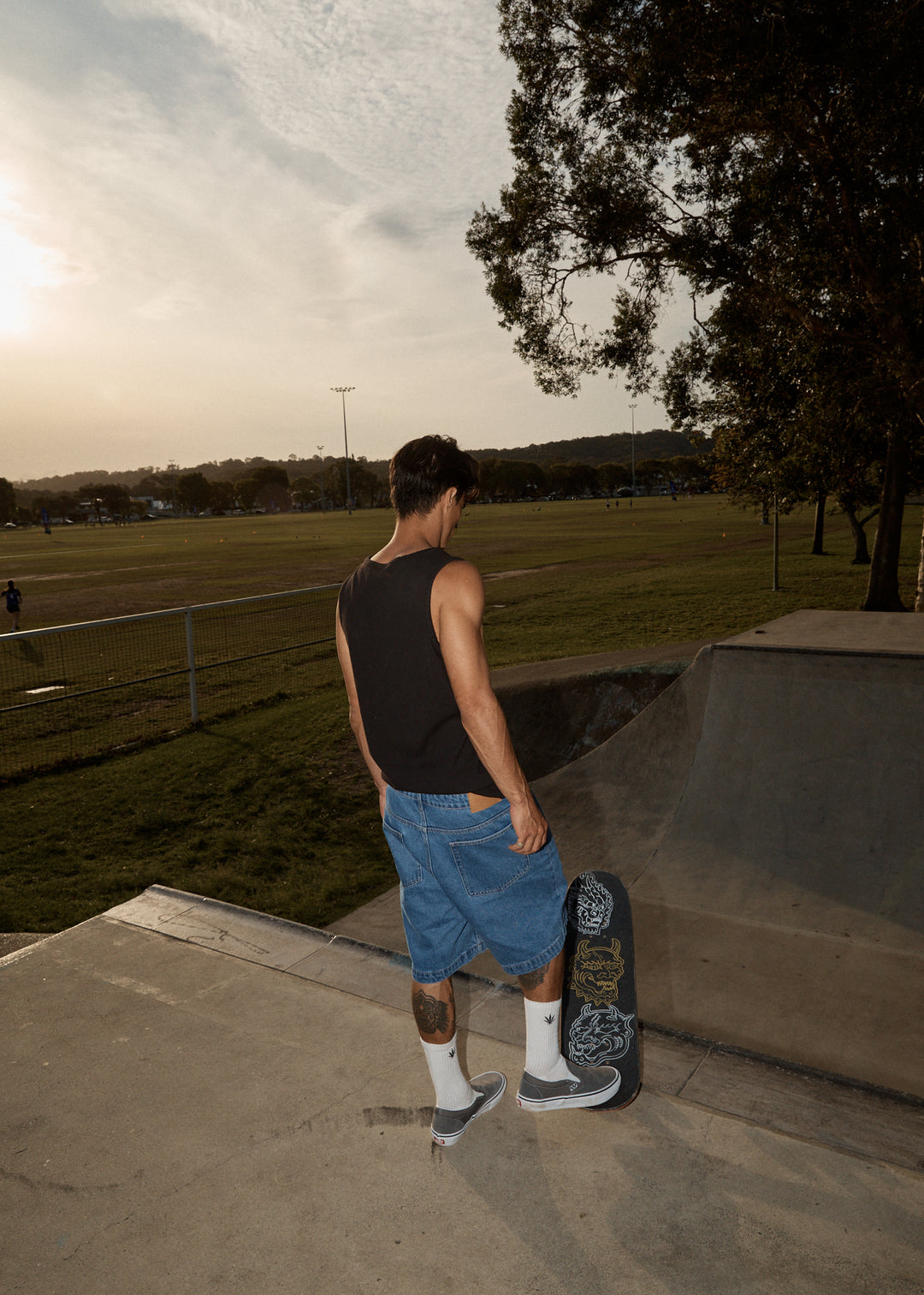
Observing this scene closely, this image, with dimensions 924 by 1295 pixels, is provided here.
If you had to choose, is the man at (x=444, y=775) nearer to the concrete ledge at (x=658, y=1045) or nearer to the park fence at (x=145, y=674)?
the concrete ledge at (x=658, y=1045)

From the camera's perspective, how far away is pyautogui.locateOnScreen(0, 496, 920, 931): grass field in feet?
19.2

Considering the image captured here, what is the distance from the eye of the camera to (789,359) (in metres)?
15.1

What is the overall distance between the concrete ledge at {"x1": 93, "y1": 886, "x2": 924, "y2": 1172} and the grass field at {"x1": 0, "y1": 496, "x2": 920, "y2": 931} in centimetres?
135

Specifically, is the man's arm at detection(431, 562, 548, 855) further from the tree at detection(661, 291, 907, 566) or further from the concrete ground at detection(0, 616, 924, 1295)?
the tree at detection(661, 291, 907, 566)

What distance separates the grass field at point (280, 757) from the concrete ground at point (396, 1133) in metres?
1.74

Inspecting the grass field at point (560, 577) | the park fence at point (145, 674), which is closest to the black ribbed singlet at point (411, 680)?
the park fence at point (145, 674)

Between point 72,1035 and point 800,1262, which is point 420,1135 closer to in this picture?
point 800,1262

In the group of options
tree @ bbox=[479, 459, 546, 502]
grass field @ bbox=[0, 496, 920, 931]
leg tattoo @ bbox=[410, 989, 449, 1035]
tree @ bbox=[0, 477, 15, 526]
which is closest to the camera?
leg tattoo @ bbox=[410, 989, 449, 1035]

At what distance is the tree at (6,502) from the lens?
518ft

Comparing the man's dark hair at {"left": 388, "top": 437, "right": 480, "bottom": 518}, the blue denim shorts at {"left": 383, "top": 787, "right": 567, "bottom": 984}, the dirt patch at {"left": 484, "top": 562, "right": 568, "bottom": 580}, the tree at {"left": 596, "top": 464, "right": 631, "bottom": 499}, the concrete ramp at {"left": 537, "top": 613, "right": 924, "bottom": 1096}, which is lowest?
the dirt patch at {"left": 484, "top": 562, "right": 568, "bottom": 580}

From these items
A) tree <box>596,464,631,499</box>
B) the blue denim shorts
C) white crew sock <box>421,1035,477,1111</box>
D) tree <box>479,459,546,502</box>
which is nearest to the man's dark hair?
the blue denim shorts

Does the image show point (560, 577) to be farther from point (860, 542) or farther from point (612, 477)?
point (612, 477)

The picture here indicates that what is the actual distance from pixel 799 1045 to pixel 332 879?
3275 mm

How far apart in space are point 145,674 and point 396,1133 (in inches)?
493
